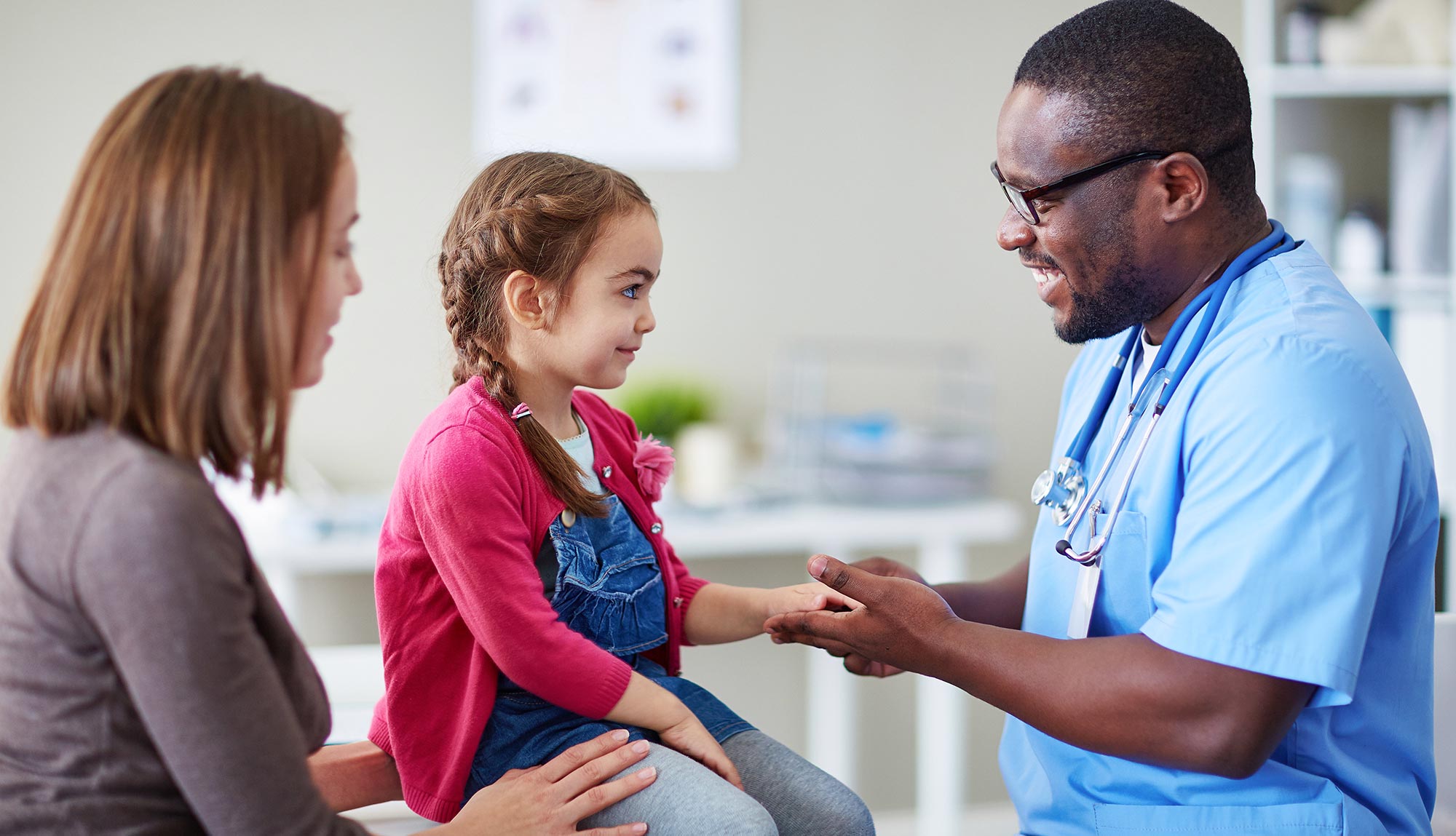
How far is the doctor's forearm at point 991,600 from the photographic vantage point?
1.42m

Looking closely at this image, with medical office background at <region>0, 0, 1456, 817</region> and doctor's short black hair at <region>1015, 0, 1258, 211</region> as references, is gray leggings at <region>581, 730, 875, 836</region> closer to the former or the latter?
doctor's short black hair at <region>1015, 0, 1258, 211</region>

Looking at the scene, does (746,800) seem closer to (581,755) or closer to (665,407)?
(581,755)

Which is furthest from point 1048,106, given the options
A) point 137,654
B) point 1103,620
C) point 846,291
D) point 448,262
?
point 846,291

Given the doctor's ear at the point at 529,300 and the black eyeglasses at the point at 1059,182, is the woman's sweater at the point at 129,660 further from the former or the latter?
the black eyeglasses at the point at 1059,182

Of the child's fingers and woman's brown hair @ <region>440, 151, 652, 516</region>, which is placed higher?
woman's brown hair @ <region>440, 151, 652, 516</region>

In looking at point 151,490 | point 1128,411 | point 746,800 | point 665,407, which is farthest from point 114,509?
point 665,407

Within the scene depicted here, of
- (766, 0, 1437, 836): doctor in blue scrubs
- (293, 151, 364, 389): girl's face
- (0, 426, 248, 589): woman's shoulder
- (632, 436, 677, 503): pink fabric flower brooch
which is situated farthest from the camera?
(632, 436, 677, 503): pink fabric flower brooch

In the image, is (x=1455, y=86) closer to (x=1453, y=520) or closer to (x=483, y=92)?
(x=1453, y=520)

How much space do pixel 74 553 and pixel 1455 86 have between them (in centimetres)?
265

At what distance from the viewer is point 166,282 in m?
0.80

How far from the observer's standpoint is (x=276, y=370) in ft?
2.78

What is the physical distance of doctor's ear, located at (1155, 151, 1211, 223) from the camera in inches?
45.1

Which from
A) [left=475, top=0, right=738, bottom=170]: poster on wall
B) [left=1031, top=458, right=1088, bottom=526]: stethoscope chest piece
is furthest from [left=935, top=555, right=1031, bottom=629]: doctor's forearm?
[left=475, top=0, right=738, bottom=170]: poster on wall

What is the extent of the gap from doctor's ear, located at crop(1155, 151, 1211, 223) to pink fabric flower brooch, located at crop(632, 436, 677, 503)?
23.4 inches
